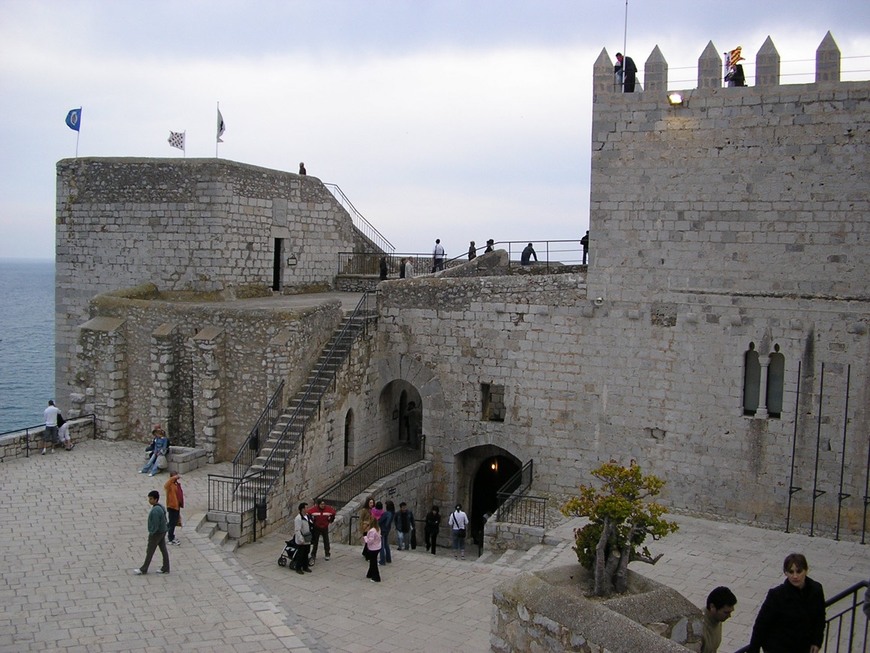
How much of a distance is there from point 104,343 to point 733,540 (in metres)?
16.1

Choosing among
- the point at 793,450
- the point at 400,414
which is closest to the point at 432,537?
the point at 400,414

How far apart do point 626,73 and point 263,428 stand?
12.0m

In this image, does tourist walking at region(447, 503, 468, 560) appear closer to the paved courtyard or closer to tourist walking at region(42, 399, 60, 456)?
the paved courtyard

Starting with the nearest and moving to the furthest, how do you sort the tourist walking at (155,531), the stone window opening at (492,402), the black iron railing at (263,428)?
the tourist walking at (155,531)
the black iron railing at (263,428)
the stone window opening at (492,402)

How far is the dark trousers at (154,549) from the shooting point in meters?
14.7

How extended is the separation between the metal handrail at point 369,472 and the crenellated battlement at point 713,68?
10.4 m

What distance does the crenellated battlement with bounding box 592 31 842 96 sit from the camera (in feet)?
62.8

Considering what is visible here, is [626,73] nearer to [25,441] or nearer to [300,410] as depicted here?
[300,410]

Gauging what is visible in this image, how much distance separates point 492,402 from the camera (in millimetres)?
24719

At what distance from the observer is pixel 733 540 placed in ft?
62.3

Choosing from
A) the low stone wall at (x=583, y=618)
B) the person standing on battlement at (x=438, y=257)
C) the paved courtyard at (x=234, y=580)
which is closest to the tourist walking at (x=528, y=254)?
the person standing on battlement at (x=438, y=257)

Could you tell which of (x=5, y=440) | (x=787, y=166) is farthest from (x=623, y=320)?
(x=5, y=440)

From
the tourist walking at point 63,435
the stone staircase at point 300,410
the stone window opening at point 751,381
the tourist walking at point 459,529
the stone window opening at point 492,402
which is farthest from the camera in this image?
the stone window opening at point 492,402

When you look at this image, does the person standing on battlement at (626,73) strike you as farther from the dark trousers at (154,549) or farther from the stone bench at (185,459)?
the dark trousers at (154,549)
